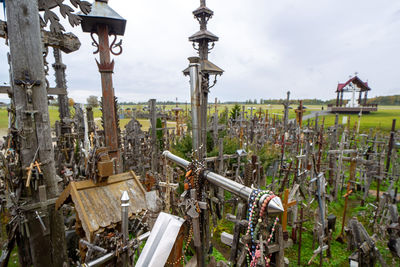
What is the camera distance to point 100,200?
270 centimetres

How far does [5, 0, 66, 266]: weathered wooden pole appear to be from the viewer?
3.33m

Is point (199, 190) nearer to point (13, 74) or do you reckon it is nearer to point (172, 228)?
point (172, 228)

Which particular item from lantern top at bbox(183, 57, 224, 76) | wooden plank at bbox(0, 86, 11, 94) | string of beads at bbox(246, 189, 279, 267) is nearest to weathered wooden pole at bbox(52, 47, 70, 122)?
lantern top at bbox(183, 57, 224, 76)

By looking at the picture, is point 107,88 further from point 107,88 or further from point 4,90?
point 4,90

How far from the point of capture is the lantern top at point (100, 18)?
467 centimetres

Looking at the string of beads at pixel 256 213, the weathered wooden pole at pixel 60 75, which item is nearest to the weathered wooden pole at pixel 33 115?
the string of beads at pixel 256 213

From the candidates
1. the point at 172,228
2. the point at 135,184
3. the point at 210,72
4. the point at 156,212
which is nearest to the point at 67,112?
the point at 210,72

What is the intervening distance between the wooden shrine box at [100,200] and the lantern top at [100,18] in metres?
3.79

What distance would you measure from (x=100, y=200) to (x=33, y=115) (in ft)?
7.03

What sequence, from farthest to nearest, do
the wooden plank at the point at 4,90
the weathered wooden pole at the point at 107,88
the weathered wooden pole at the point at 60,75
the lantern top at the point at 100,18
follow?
the weathered wooden pole at the point at 60,75, the weathered wooden pole at the point at 107,88, the lantern top at the point at 100,18, the wooden plank at the point at 4,90

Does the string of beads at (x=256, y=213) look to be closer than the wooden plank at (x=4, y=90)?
Yes

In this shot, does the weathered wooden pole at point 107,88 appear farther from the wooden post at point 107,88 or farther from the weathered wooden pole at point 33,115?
the weathered wooden pole at point 33,115

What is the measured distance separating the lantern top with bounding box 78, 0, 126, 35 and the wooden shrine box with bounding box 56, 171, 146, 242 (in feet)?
12.4

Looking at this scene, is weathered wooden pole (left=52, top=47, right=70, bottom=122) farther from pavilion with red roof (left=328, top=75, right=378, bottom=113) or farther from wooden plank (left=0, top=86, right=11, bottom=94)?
pavilion with red roof (left=328, top=75, right=378, bottom=113)
